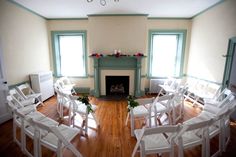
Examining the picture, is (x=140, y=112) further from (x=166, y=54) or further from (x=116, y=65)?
(x=166, y=54)

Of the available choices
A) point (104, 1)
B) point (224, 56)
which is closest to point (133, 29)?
point (104, 1)

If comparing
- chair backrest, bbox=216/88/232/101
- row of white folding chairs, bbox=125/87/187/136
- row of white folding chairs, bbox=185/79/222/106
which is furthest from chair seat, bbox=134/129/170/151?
row of white folding chairs, bbox=185/79/222/106

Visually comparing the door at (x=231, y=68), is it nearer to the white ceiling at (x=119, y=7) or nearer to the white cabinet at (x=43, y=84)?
the white ceiling at (x=119, y=7)

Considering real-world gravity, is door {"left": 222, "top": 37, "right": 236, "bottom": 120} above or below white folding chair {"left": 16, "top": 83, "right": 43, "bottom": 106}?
above

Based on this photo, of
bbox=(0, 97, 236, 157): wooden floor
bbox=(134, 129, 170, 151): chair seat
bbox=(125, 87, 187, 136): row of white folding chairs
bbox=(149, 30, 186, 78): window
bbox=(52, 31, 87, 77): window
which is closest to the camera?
bbox=(134, 129, 170, 151): chair seat

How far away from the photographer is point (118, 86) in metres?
4.64

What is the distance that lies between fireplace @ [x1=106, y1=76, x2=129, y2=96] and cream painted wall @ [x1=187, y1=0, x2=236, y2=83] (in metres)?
2.24

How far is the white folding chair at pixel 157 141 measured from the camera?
3.92ft

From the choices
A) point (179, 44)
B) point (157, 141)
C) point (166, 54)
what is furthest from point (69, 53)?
point (157, 141)

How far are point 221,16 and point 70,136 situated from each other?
394cm

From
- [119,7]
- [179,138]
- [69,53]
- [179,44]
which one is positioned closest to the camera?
[179,138]

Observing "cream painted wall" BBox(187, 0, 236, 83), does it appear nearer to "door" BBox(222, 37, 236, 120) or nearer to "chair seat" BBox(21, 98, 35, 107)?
"door" BBox(222, 37, 236, 120)

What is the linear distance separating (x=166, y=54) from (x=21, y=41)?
437 centimetres

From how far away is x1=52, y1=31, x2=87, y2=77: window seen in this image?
4.52m
